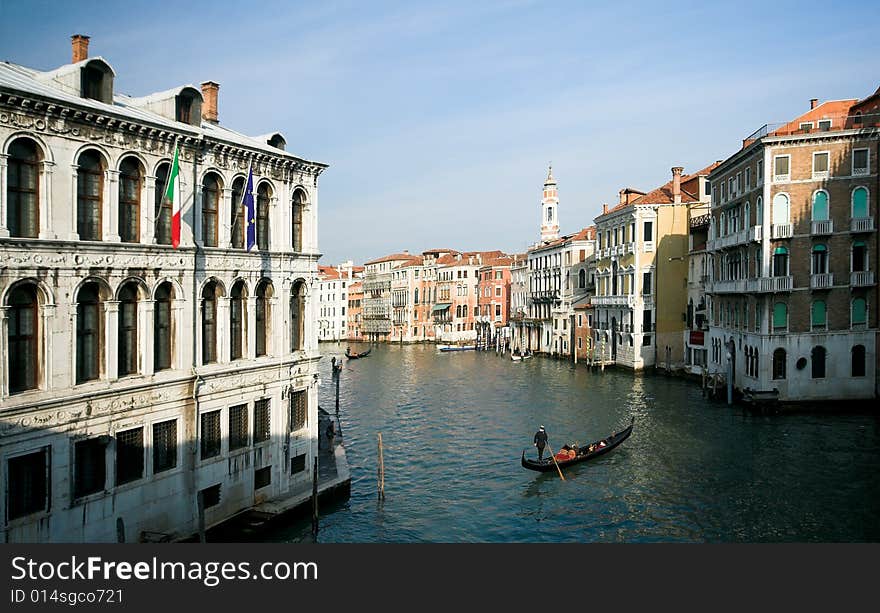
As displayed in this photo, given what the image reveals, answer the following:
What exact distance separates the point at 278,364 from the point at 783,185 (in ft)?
69.4

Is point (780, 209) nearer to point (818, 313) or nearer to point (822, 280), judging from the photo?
point (822, 280)

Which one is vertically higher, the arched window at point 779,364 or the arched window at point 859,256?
the arched window at point 859,256

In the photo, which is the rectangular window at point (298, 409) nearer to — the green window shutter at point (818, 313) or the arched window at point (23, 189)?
the arched window at point (23, 189)

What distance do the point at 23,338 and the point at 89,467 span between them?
2.36 metres

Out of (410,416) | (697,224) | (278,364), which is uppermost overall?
(697,224)

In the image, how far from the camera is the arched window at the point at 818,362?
2734cm

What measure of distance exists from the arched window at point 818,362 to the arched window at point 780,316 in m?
1.46

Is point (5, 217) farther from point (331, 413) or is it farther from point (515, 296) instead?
point (515, 296)

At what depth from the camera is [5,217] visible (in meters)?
10.4

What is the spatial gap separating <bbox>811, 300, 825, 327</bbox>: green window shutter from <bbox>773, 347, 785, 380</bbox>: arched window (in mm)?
1644

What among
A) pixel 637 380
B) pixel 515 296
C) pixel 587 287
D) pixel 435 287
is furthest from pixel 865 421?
pixel 435 287

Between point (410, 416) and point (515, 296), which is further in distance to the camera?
point (515, 296)

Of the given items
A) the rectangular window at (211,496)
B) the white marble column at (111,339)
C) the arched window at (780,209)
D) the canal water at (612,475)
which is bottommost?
the canal water at (612,475)

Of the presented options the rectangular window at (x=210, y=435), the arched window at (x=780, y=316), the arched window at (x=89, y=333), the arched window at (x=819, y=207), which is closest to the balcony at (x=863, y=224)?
the arched window at (x=819, y=207)
